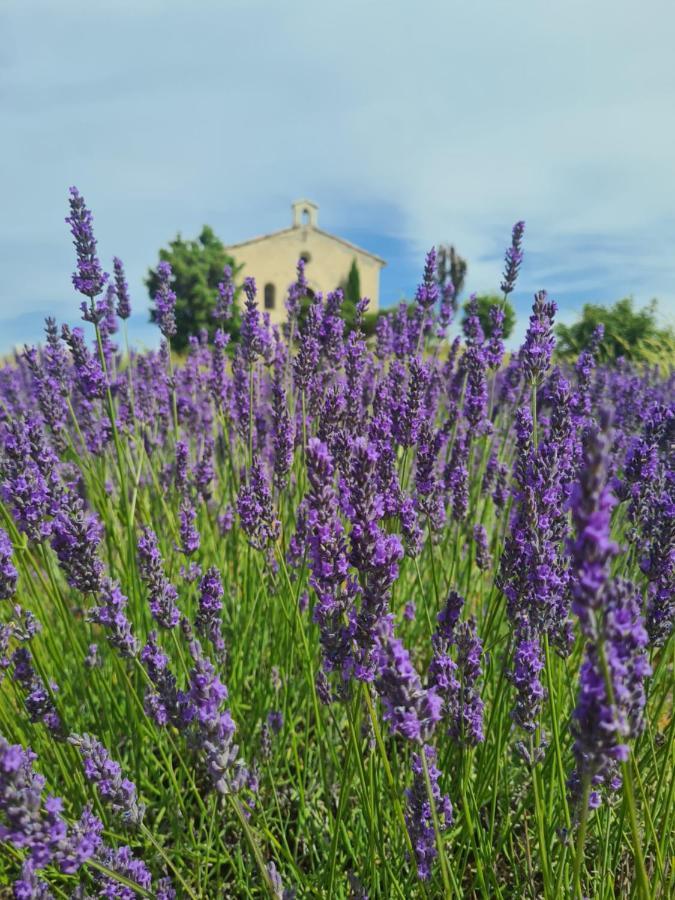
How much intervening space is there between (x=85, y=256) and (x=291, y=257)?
3333 cm

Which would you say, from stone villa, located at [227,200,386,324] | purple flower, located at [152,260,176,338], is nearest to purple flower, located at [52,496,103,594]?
purple flower, located at [152,260,176,338]

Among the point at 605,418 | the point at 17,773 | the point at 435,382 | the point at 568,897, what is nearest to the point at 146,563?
the point at 17,773

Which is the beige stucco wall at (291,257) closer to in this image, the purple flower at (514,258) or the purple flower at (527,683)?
the purple flower at (514,258)

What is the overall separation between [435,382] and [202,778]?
96.6 inches

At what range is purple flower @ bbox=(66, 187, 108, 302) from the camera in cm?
230

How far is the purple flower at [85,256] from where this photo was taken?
2305mm

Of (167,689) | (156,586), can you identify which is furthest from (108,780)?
(156,586)

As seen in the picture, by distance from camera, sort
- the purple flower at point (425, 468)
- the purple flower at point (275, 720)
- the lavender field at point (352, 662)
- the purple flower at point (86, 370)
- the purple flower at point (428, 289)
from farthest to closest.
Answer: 1. the purple flower at point (428, 289)
2. the purple flower at point (86, 370)
3. the purple flower at point (275, 720)
4. the purple flower at point (425, 468)
5. the lavender field at point (352, 662)

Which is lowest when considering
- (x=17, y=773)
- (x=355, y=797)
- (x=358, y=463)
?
(x=355, y=797)

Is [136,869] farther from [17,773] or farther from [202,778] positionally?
[202,778]

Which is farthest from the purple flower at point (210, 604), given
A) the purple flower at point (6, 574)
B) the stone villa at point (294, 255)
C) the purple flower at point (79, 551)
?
the stone villa at point (294, 255)

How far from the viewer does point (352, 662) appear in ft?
4.39

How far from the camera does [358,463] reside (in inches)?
47.1

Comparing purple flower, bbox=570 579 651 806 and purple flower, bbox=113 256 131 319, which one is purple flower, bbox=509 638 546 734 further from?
purple flower, bbox=113 256 131 319
